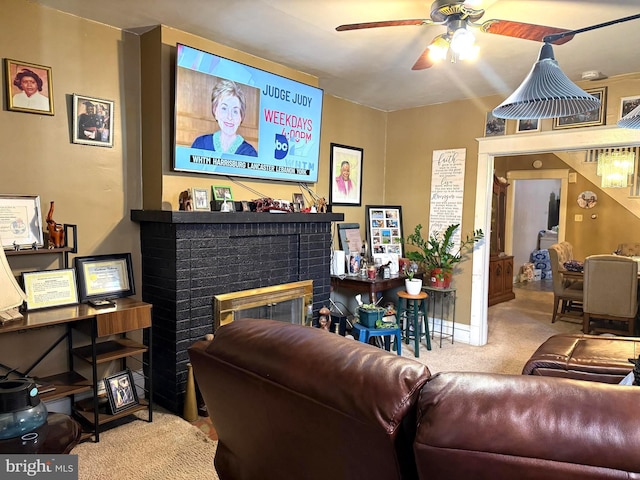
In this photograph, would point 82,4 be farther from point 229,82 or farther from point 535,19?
point 535,19

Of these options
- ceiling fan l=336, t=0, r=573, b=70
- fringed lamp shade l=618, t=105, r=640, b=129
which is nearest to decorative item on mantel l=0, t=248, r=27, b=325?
ceiling fan l=336, t=0, r=573, b=70

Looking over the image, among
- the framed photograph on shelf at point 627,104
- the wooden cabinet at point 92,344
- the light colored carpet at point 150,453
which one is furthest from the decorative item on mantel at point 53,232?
the framed photograph on shelf at point 627,104

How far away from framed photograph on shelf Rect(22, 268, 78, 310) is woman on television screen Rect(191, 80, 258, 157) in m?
1.11

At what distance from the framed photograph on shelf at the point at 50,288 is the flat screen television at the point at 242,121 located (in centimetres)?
92

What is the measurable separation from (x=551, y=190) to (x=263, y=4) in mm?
8766

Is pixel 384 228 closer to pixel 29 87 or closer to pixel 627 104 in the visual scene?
pixel 627 104

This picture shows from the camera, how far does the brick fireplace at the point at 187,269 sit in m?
2.72

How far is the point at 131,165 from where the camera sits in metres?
2.90

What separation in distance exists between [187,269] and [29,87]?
134cm

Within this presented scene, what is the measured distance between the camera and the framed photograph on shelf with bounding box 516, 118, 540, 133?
12.8 ft

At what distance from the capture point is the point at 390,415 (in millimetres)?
883

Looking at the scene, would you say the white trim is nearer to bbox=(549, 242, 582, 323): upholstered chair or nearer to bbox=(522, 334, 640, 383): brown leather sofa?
bbox=(549, 242, 582, 323): upholstered chair

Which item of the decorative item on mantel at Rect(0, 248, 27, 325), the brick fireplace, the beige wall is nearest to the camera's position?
the decorative item on mantel at Rect(0, 248, 27, 325)

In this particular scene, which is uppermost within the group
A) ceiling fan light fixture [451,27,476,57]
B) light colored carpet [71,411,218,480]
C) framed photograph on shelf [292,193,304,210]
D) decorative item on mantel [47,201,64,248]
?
ceiling fan light fixture [451,27,476,57]
